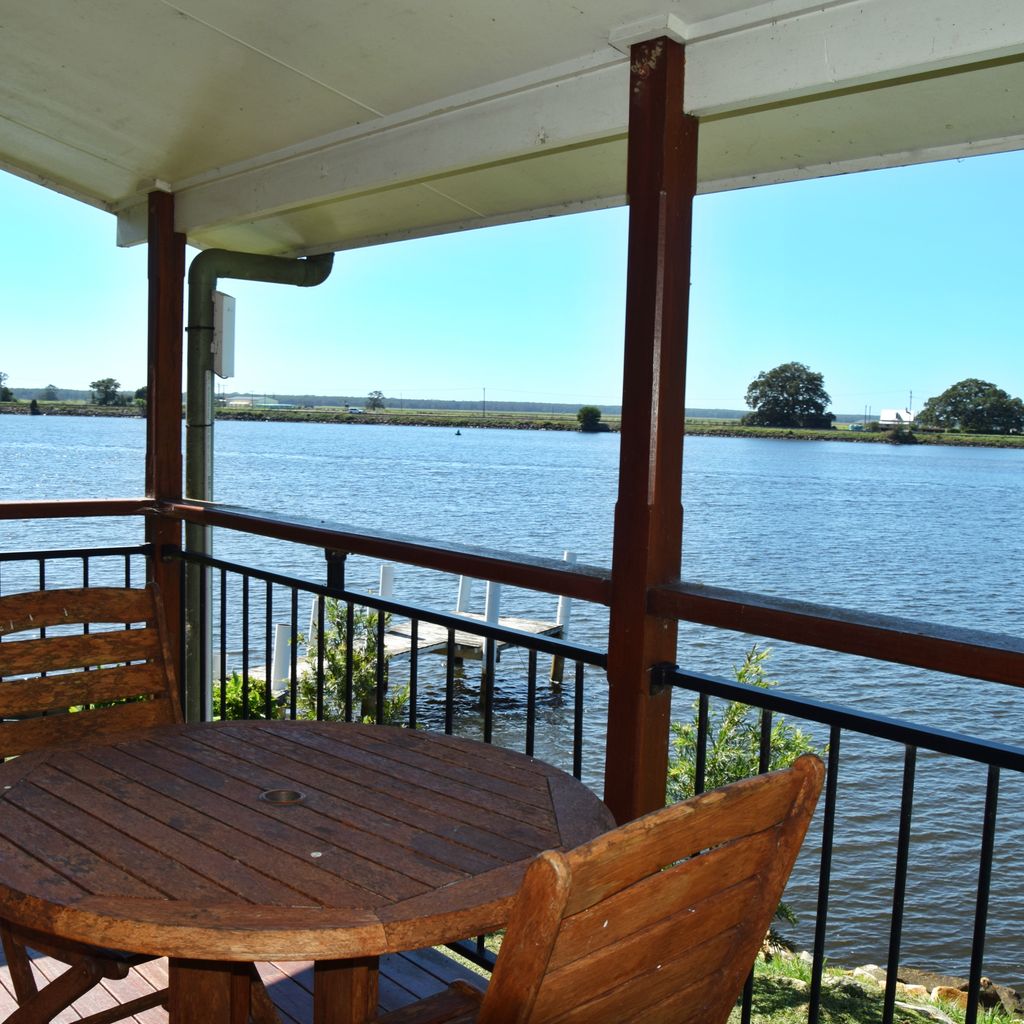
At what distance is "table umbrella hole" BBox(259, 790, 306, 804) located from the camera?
5.05 ft

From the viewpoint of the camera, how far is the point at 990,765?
4.67 ft

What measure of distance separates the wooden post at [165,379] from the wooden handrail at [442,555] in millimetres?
702

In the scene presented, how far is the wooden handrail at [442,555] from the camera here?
220 centimetres

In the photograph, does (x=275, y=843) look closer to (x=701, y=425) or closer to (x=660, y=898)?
(x=660, y=898)

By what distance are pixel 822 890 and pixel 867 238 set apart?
55.9 metres

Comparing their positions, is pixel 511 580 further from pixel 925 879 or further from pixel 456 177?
pixel 925 879

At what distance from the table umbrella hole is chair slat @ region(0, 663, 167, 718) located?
27.8 inches

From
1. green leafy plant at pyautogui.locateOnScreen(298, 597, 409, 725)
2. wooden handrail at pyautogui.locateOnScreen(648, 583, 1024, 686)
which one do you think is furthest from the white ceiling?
green leafy plant at pyautogui.locateOnScreen(298, 597, 409, 725)

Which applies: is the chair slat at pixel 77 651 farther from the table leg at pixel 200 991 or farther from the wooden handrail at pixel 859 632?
the wooden handrail at pixel 859 632

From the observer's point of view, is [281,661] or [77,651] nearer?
[77,651]

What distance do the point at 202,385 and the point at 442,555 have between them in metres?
2.52

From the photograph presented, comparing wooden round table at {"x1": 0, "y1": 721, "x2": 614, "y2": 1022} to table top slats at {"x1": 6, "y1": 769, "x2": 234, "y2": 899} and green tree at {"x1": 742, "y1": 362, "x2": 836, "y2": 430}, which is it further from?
green tree at {"x1": 742, "y1": 362, "x2": 836, "y2": 430}

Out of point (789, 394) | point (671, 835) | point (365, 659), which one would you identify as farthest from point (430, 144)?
point (789, 394)

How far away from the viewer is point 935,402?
47625 mm
